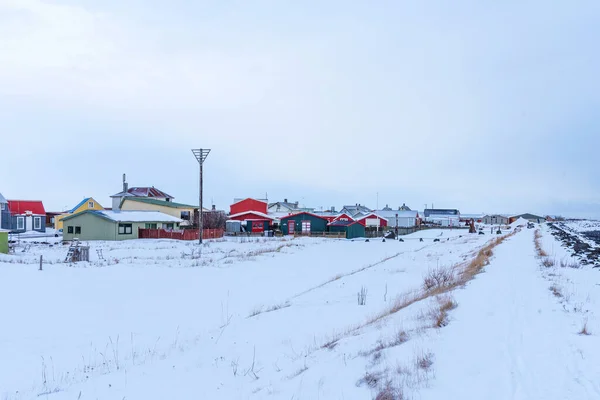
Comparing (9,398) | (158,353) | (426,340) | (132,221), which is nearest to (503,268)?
(426,340)

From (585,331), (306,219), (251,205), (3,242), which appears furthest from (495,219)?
(585,331)

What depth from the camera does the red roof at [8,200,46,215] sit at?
5341cm

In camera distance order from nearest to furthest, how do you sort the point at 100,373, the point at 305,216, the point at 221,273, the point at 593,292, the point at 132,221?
1. the point at 100,373
2. the point at 593,292
3. the point at 221,273
4. the point at 132,221
5. the point at 305,216

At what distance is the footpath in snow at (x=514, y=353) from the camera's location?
4887 millimetres

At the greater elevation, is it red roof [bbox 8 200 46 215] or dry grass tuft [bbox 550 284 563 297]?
red roof [bbox 8 200 46 215]

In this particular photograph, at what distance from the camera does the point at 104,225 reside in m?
43.3

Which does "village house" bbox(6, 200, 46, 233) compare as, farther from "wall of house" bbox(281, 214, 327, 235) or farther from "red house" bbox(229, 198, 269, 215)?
"wall of house" bbox(281, 214, 327, 235)

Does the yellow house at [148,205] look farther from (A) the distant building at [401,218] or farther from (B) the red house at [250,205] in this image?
(A) the distant building at [401,218]

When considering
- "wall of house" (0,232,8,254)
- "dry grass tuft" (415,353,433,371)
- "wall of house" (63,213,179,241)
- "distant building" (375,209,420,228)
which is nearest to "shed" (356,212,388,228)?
"distant building" (375,209,420,228)

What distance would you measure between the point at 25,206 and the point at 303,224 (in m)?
36.7

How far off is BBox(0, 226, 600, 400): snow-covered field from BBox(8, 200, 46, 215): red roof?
44139 mm

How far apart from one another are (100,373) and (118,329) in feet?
12.3

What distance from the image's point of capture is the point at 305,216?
56.6 meters

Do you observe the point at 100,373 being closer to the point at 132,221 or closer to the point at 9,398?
the point at 9,398
